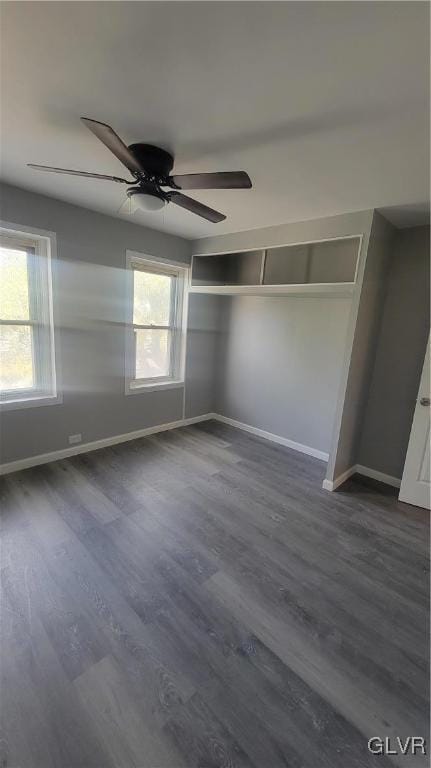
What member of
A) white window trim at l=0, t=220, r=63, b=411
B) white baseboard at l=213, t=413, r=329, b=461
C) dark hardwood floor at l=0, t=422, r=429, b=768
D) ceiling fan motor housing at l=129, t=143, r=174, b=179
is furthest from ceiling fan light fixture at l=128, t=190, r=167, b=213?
white baseboard at l=213, t=413, r=329, b=461

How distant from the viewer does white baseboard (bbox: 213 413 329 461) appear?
3759 millimetres

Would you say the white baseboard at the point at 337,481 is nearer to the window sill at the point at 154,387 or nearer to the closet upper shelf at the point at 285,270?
the closet upper shelf at the point at 285,270

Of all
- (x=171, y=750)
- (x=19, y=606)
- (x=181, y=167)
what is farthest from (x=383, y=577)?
(x=181, y=167)

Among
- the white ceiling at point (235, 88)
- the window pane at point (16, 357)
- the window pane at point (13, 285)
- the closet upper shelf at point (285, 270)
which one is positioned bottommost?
the window pane at point (16, 357)

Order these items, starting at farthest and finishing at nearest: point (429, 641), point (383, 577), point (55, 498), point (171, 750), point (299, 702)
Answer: point (55, 498) < point (383, 577) < point (429, 641) < point (299, 702) < point (171, 750)

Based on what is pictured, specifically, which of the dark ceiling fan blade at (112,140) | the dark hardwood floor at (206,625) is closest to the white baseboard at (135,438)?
the dark hardwood floor at (206,625)

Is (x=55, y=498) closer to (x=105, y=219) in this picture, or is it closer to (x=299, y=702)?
(x=299, y=702)

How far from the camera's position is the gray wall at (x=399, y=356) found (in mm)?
2926

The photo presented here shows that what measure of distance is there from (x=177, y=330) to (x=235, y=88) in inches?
121

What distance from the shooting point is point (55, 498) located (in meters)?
2.61

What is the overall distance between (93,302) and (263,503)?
2.61 meters

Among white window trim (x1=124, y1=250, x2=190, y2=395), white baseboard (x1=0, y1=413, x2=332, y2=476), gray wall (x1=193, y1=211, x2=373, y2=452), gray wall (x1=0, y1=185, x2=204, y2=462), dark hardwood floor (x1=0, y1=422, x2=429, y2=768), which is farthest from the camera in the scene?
white window trim (x1=124, y1=250, x2=190, y2=395)

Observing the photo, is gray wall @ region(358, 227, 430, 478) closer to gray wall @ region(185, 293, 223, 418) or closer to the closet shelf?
the closet shelf

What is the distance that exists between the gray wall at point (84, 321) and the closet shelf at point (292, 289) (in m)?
0.73
